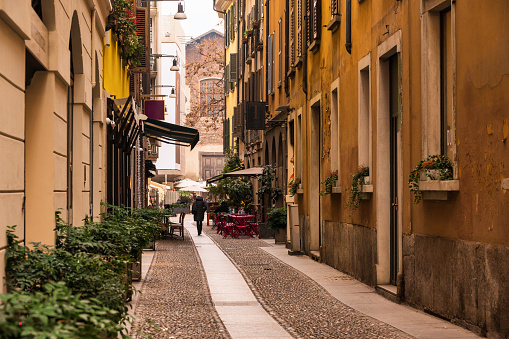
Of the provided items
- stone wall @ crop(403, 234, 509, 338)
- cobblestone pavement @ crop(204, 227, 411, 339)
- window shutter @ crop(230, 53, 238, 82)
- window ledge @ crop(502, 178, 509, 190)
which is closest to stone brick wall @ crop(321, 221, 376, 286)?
cobblestone pavement @ crop(204, 227, 411, 339)

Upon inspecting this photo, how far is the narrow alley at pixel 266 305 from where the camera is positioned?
837 centimetres

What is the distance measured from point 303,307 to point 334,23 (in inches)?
269

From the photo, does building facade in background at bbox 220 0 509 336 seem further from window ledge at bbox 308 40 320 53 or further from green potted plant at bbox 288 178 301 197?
green potted plant at bbox 288 178 301 197

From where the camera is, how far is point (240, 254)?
19734 mm

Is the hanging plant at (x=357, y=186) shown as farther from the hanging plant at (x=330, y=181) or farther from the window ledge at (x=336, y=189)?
the hanging plant at (x=330, y=181)

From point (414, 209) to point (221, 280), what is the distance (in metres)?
4.61

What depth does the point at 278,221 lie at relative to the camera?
23156 millimetres

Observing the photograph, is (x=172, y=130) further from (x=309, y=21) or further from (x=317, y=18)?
(x=317, y=18)

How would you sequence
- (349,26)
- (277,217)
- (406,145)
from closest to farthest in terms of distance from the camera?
(406,145) < (349,26) < (277,217)

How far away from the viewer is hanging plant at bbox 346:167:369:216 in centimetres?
1291

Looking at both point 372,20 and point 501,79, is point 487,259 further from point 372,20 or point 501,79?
point 372,20

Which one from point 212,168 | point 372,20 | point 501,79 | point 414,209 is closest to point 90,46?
point 372,20

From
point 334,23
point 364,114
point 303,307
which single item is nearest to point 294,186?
point 334,23

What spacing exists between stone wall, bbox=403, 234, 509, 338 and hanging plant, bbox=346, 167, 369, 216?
8.69 ft
